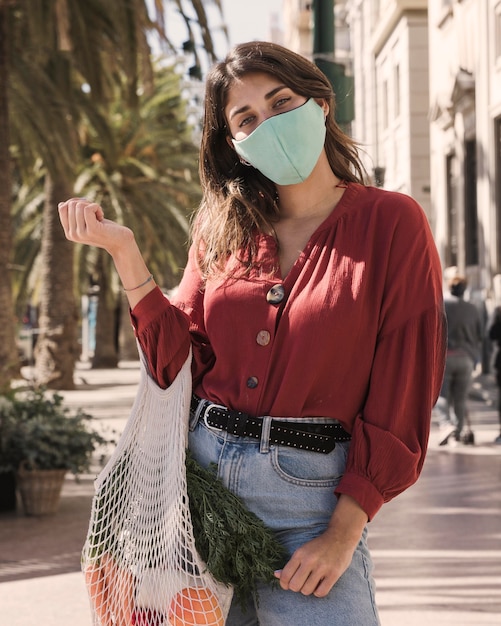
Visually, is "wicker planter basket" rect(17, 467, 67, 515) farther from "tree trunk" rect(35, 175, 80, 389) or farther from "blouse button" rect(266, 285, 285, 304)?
"tree trunk" rect(35, 175, 80, 389)

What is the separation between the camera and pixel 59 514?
7871mm

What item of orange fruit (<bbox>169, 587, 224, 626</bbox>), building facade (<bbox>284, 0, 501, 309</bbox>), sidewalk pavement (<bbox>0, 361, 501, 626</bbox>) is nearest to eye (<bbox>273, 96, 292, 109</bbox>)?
orange fruit (<bbox>169, 587, 224, 626</bbox>)

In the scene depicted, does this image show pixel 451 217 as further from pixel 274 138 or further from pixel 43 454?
pixel 274 138

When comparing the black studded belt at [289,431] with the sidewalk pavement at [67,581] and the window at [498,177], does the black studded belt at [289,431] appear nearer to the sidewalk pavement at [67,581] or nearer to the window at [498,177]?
the sidewalk pavement at [67,581]

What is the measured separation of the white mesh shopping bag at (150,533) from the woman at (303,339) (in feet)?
0.22

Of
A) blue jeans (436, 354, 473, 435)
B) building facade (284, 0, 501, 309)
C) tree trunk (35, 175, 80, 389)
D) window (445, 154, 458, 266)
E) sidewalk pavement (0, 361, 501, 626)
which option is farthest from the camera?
window (445, 154, 458, 266)

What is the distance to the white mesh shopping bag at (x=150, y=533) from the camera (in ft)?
6.90

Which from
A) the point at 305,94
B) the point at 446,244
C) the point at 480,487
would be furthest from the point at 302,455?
the point at 446,244

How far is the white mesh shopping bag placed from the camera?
210cm

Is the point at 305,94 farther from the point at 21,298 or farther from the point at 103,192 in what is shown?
the point at 21,298

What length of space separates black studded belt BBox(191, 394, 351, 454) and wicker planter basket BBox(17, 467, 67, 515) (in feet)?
18.9

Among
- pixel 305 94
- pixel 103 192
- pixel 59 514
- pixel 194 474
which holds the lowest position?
pixel 59 514

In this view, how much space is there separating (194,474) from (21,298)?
87.9 feet

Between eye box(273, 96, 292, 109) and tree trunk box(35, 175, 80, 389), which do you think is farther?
tree trunk box(35, 175, 80, 389)
